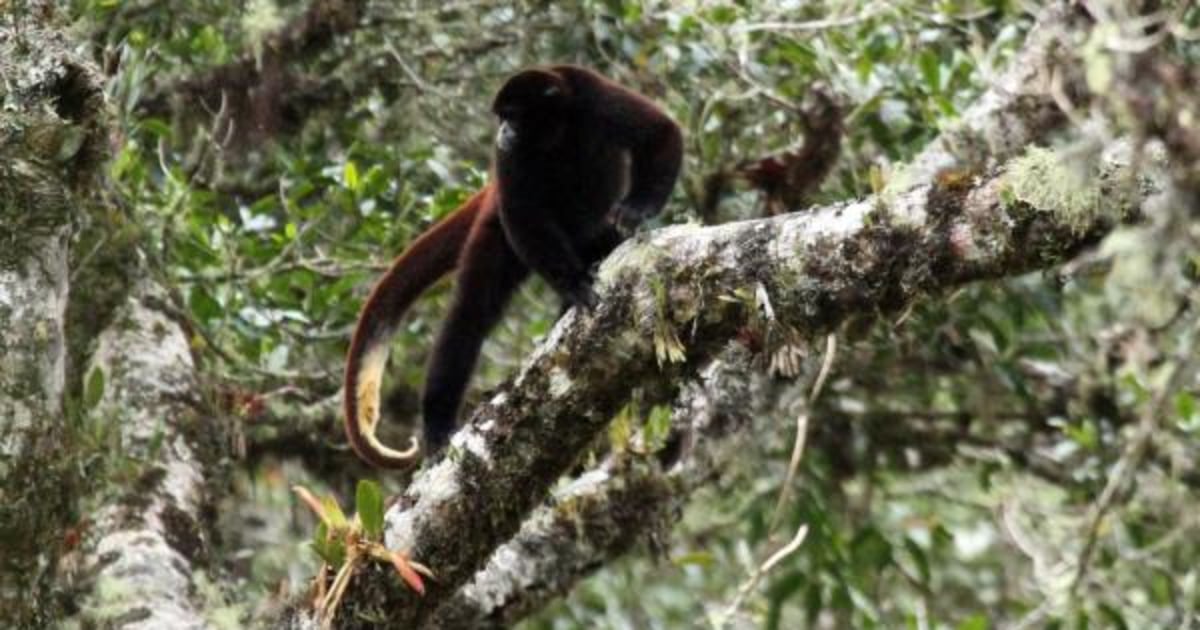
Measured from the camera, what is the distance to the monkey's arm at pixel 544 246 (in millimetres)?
4191

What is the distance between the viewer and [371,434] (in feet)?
15.8

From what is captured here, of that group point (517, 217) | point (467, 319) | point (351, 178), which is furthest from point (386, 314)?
point (517, 217)

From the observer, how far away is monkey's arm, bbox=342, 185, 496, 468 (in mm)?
4777

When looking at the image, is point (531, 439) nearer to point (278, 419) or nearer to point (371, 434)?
point (371, 434)

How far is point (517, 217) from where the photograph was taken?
15.3ft

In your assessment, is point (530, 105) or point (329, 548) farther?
point (530, 105)

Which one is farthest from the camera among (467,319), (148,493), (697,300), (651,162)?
(467,319)

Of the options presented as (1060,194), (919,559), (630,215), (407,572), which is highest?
(1060,194)

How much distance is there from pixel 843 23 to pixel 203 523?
246 cm

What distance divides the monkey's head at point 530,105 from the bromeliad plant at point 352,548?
5.69ft

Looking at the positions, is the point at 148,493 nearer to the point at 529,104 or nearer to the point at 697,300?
the point at 529,104

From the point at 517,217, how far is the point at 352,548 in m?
1.53

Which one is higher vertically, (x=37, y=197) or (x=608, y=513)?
(x=37, y=197)

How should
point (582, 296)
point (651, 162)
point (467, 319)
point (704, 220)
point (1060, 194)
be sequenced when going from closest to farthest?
point (1060, 194), point (582, 296), point (651, 162), point (467, 319), point (704, 220)
